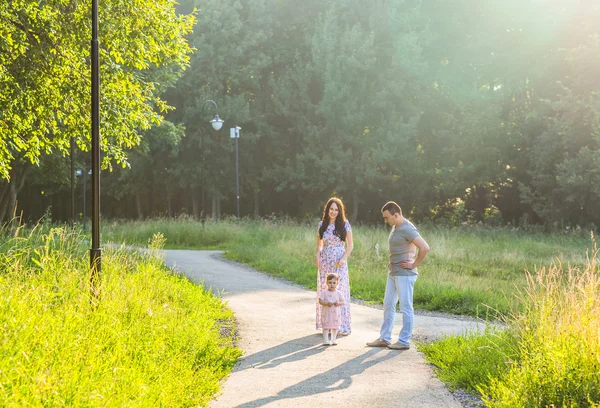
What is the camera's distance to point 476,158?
3900cm

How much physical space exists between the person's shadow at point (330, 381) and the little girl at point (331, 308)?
806mm

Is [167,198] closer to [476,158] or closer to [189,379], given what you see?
[476,158]

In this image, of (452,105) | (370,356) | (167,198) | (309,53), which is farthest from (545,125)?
(370,356)

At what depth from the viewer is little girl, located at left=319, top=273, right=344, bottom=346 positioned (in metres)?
8.98

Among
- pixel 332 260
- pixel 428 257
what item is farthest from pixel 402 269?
pixel 428 257

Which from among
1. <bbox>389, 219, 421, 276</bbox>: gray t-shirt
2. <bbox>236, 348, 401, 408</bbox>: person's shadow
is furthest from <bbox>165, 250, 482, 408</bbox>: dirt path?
<bbox>389, 219, 421, 276</bbox>: gray t-shirt


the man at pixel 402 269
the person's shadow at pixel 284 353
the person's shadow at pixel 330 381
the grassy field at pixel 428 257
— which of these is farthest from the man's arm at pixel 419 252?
the person's shadow at pixel 284 353

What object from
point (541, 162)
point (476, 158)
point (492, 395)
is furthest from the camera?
point (476, 158)

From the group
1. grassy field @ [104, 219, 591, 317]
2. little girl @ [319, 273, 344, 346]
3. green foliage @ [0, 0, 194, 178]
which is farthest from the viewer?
grassy field @ [104, 219, 591, 317]

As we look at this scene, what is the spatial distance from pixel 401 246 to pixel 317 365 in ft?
6.78

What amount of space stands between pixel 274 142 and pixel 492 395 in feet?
130

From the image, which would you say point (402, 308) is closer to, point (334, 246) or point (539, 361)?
point (334, 246)

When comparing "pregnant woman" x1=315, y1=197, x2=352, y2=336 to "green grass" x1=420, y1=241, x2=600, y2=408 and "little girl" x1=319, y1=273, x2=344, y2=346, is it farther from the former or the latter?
"green grass" x1=420, y1=241, x2=600, y2=408

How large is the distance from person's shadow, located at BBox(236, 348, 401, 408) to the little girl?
2.64 feet
